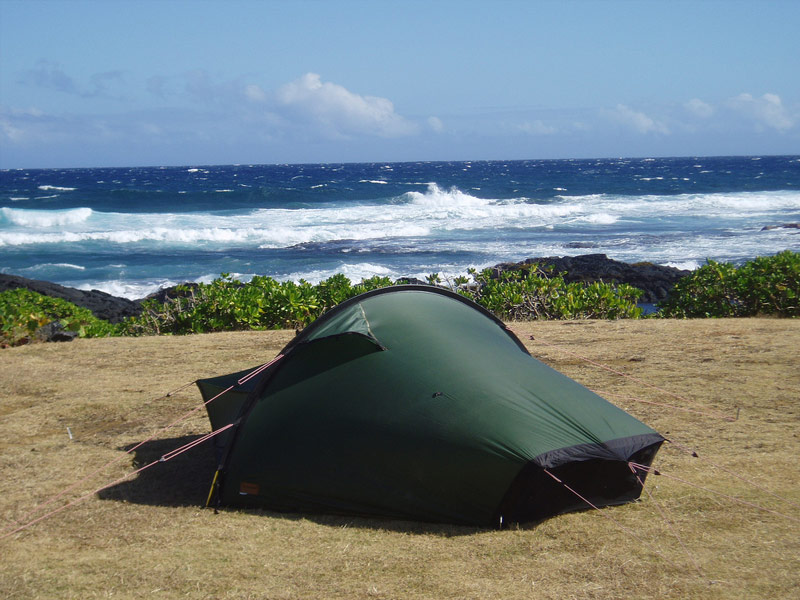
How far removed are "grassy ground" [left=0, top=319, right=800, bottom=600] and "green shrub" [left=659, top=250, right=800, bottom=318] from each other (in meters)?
3.11

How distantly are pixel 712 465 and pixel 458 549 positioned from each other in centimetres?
214

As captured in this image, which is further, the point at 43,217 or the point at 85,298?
the point at 43,217

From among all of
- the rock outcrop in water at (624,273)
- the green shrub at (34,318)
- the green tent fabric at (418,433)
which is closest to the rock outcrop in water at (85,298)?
the green shrub at (34,318)

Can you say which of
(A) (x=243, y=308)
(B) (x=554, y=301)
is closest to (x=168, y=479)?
(A) (x=243, y=308)

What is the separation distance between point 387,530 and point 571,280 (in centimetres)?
1626

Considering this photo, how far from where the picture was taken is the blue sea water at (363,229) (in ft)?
83.3

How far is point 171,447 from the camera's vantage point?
5.97 m

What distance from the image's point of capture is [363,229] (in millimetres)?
35250

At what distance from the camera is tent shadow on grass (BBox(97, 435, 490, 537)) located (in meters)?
4.44

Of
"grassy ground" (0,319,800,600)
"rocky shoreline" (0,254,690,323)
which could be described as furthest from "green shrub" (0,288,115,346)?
"rocky shoreline" (0,254,690,323)

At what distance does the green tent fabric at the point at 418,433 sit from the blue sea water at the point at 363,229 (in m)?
15.1

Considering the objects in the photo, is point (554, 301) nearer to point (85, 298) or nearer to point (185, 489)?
point (185, 489)

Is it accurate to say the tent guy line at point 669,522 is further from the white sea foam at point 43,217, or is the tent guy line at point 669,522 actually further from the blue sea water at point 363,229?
the white sea foam at point 43,217

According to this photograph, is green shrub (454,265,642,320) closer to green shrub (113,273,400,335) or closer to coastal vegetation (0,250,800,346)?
coastal vegetation (0,250,800,346)
